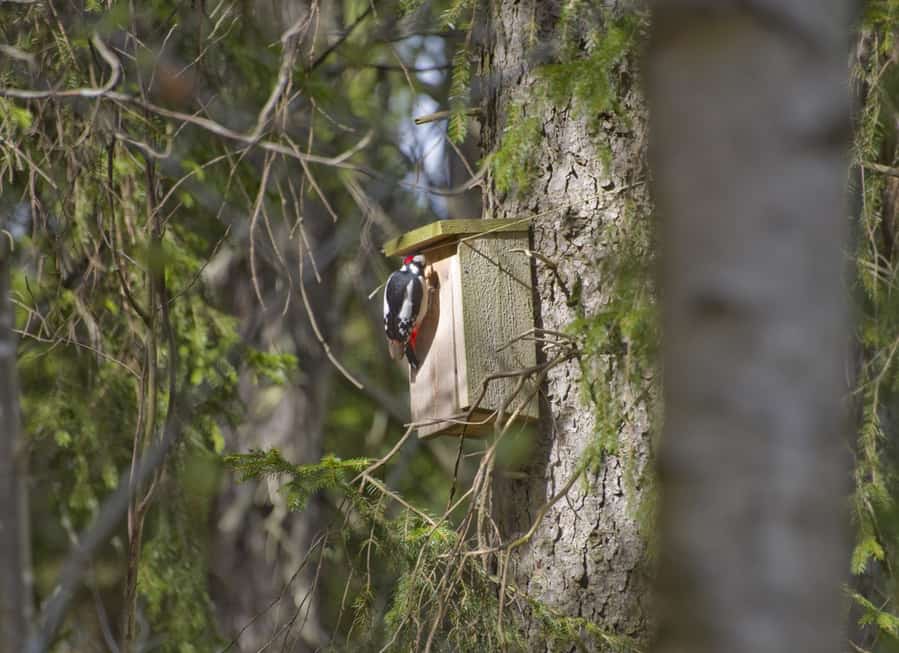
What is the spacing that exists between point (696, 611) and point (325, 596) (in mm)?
5769

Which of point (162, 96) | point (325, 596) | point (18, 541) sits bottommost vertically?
point (325, 596)

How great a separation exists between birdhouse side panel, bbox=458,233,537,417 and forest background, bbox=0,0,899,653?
0.25 feet

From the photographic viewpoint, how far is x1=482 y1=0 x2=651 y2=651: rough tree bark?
2.90m

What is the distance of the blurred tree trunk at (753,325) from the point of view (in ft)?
3.52

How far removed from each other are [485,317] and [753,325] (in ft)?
6.88

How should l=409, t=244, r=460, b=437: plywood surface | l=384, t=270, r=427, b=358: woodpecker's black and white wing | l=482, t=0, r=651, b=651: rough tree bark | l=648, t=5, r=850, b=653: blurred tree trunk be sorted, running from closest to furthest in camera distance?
l=648, t=5, r=850, b=653: blurred tree trunk, l=482, t=0, r=651, b=651: rough tree bark, l=409, t=244, r=460, b=437: plywood surface, l=384, t=270, r=427, b=358: woodpecker's black and white wing

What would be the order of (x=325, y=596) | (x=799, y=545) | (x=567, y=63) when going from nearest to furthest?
(x=799, y=545)
(x=567, y=63)
(x=325, y=596)

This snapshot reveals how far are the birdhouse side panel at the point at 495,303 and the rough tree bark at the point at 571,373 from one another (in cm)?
5

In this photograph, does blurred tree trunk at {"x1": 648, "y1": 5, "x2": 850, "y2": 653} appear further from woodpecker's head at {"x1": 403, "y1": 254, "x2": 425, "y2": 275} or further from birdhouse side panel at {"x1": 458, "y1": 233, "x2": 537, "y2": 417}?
woodpecker's head at {"x1": 403, "y1": 254, "x2": 425, "y2": 275}

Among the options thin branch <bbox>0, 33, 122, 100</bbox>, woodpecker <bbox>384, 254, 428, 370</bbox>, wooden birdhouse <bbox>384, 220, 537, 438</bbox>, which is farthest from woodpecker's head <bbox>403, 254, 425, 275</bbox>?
thin branch <bbox>0, 33, 122, 100</bbox>

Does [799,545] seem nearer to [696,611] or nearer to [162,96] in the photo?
[696,611]

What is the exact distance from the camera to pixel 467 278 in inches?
126

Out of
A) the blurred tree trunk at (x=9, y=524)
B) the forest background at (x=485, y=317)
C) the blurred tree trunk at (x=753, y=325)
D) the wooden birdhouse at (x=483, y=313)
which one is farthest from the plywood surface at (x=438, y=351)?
the blurred tree trunk at (x=753, y=325)

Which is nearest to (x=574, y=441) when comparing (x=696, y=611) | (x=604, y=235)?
(x=604, y=235)
